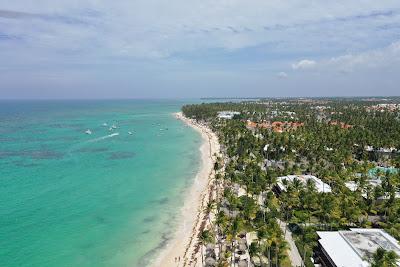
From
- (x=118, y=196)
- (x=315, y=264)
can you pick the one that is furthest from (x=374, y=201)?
(x=118, y=196)

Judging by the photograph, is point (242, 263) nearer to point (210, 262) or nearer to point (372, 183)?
point (210, 262)

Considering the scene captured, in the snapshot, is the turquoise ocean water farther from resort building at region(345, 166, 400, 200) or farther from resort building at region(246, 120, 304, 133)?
resort building at region(246, 120, 304, 133)

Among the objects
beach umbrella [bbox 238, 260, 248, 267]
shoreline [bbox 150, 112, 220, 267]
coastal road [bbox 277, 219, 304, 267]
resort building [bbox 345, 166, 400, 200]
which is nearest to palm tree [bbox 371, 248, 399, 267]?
coastal road [bbox 277, 219, 304, 267]

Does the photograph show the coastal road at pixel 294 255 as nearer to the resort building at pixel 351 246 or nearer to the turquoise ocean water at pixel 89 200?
the resort building at pixel 351 246

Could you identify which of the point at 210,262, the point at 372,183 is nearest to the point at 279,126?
the point at 372,183

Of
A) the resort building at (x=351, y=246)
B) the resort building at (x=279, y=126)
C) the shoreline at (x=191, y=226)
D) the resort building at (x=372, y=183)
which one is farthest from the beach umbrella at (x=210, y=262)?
the resort building at (x=279, y=126)

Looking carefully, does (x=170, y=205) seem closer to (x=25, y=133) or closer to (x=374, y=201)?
(x=374, y=201)
